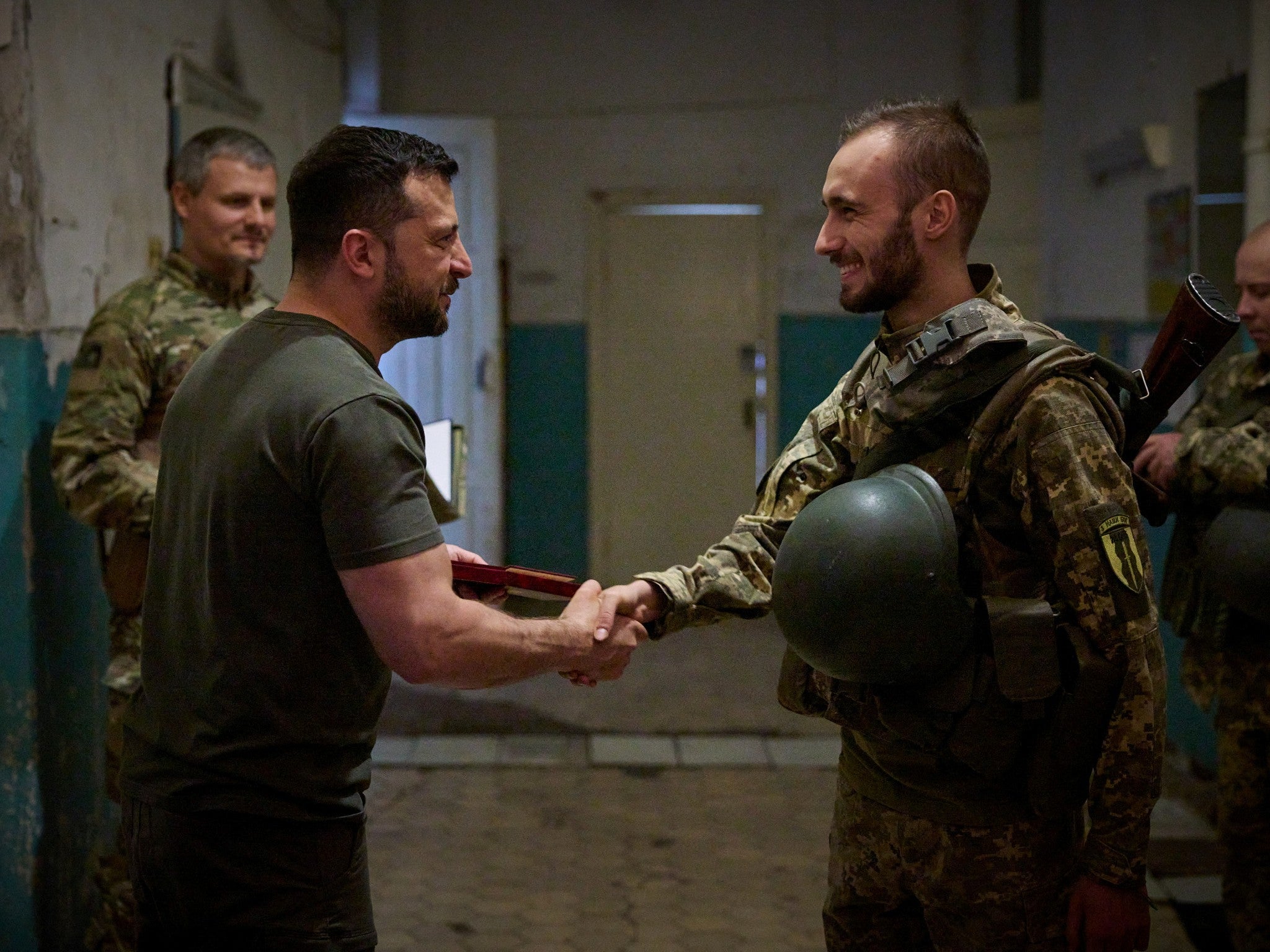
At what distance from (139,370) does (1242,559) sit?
217 centimetres

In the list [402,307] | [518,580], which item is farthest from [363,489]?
[518,580]

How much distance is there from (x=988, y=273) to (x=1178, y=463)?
1038 mm

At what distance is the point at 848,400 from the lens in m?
1.90

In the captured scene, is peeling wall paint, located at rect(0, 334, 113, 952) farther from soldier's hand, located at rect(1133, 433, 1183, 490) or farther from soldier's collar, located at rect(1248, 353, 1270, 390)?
soldier's collar, located at rect(1248, 353, 1270, 390)

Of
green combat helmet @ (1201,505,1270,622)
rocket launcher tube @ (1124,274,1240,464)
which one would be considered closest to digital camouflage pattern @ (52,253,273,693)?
rocket launcher tube @ (1124,274,1240,464)

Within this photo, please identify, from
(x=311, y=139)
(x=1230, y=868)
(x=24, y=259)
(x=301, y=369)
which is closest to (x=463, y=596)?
(x=301, y=369)

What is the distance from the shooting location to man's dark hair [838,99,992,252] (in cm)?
175

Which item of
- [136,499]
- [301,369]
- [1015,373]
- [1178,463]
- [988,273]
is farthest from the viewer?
[1178,463]

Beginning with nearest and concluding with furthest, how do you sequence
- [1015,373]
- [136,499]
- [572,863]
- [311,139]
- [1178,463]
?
[1015,373] → [136,499] → [1178,463] → [572,863] → [311,139]

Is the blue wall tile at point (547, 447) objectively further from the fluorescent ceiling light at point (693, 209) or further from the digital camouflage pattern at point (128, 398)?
the digital camouflage pattern at point (128, 398)

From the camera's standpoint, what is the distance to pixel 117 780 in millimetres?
2602

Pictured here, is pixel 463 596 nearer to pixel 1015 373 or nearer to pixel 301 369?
pixel 301 369

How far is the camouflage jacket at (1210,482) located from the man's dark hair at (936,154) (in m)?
1.06

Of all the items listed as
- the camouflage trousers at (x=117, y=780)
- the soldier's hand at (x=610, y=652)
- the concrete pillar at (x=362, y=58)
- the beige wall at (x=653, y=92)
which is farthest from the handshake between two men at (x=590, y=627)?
the concrete pillar at (x=362, y=58)
